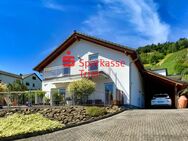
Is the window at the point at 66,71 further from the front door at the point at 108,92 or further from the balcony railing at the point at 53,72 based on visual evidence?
the front door at the point at 108,92

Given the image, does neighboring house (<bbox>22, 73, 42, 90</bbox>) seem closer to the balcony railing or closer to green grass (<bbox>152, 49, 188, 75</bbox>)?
the balcony railing

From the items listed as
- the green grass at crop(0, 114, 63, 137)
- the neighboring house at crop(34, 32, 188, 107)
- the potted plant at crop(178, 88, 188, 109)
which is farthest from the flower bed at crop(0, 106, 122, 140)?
the potted plant at crop(178, 88, 188, 109)

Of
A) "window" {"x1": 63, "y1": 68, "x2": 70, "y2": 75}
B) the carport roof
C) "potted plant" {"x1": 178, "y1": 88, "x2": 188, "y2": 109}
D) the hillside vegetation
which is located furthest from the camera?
the hillside vegetation

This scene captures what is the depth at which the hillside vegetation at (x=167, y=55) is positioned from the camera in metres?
77.2

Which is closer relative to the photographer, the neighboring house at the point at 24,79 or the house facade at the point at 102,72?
the house facade at the point at 102,72

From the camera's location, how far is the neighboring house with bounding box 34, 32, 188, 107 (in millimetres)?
25513

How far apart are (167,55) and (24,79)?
51.3 metres

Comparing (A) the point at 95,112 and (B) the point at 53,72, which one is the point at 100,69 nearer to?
(B) the point at 53,72

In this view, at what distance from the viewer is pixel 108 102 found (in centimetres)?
2555

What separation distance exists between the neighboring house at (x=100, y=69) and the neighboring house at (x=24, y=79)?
75.7 ft

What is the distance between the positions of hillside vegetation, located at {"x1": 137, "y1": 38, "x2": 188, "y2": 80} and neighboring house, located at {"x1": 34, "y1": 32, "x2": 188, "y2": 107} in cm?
4692

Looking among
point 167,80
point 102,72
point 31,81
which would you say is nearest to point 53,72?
point 102,72

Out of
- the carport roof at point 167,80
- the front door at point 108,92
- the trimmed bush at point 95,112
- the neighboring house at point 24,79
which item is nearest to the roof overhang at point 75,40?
the carport roof at point 167,80

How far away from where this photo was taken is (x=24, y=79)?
58.8 metres
